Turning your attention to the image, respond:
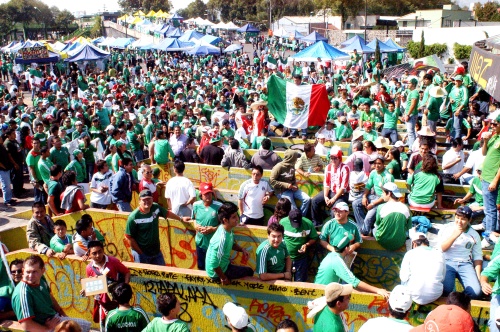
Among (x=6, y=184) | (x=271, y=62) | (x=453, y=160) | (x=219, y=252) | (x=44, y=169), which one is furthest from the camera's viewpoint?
(x=271, y=62)

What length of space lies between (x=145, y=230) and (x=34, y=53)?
25.8 m

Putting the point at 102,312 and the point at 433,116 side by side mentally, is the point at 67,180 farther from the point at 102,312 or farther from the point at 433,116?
the point at 433,116

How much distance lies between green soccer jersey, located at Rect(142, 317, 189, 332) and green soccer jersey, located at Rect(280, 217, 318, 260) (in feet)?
7.29

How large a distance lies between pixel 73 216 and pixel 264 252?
3.78 metres

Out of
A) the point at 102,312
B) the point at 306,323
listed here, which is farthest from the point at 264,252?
the point at 102,312

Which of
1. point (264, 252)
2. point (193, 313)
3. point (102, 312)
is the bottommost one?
point (193, 313)

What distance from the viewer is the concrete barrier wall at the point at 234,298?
5625 mm

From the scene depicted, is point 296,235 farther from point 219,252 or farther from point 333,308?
point 333,308

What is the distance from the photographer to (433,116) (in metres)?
12.5

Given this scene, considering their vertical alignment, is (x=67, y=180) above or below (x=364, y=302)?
above

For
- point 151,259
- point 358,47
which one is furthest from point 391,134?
point 358,47

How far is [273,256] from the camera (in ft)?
19.6

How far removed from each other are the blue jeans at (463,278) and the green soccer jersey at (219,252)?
2.65 metres

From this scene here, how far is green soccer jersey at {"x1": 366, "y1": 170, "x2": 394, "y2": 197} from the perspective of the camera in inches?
317
